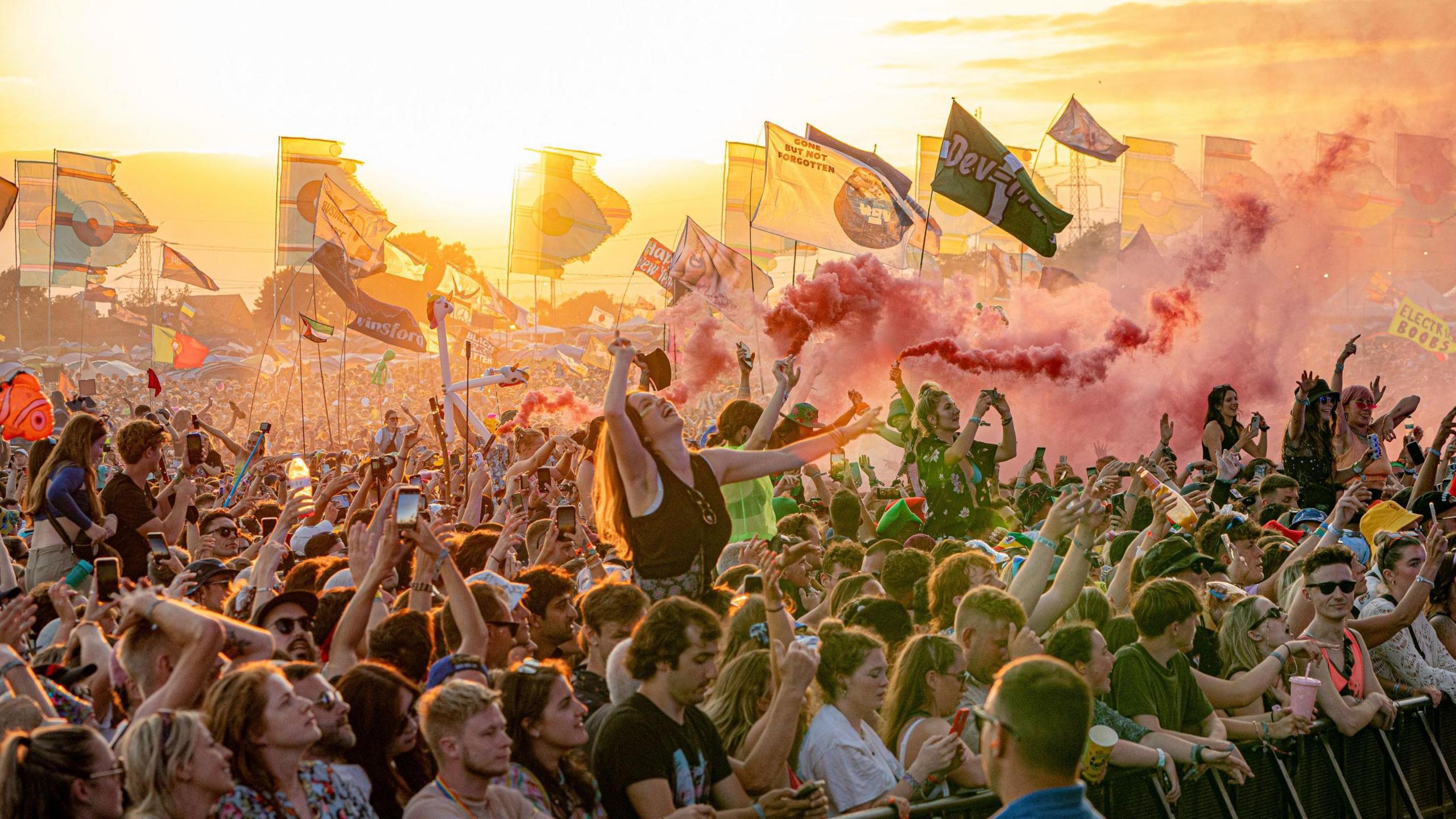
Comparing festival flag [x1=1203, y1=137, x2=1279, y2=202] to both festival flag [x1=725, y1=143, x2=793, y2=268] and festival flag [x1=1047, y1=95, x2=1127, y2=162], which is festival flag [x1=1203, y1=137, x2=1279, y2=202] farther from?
festival flag [x1=725, y1=143, x2=793, y2=268]

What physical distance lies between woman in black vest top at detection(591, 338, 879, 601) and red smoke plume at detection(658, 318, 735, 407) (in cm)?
2385

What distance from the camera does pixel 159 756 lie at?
3.57 m

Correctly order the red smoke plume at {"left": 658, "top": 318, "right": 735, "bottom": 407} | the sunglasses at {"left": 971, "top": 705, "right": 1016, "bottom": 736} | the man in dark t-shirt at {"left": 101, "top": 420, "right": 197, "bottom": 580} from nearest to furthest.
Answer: the sunglasses at {"left": 971, "top": 705, "right": 1016, "bottom": 736} < the man in dark t-shirt at {"left": 101, "top": 420, "right": 197, "bottom": 580} < the red smoke plume at {"left": 658, "top": 318, "right": 735, "bottom": 407}

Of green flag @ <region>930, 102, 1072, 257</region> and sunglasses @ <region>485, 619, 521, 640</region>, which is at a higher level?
green flag @ <region>930, 102, 1072, 257</region>

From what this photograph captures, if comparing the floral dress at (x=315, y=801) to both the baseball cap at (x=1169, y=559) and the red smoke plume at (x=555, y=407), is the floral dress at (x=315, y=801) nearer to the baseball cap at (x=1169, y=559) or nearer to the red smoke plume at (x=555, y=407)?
the baseball cap at (x=1169, y=559)

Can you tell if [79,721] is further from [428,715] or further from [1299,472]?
[1299,472]

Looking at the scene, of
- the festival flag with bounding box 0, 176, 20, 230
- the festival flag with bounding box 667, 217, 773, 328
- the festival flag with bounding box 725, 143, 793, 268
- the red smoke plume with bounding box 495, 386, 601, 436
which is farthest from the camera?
the festival flag with bounding box 725, 143, 793, 268

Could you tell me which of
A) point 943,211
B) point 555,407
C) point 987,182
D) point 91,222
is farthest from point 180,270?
point 987,182

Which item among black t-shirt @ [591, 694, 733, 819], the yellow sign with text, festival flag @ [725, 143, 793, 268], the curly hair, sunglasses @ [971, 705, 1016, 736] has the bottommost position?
black t-shirt @ [591, 694, 733, 819]

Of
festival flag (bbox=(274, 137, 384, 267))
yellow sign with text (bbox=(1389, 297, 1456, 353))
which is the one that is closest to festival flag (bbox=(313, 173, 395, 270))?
festival flag (bbox=(274, 137, 384, 267))

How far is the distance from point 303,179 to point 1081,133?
78.3 ft

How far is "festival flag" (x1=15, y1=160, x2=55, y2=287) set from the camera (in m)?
44.9

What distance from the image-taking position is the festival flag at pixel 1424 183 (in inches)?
1574

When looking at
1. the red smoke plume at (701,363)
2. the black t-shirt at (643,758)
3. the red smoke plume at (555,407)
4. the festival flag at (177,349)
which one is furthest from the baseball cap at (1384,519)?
the festival flag at (177,349)
